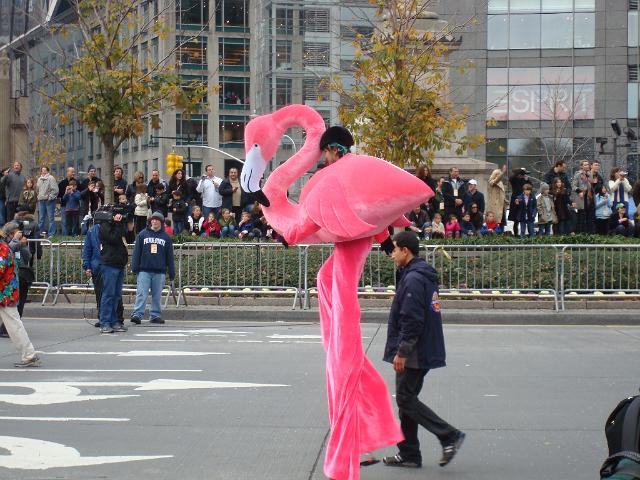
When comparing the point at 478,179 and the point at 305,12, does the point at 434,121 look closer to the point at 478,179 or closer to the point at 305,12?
the point at 478,179

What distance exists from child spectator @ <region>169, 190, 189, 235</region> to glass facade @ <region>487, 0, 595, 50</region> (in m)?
34.7

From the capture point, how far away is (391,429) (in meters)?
7.42

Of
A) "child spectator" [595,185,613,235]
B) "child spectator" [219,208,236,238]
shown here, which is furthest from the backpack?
"child spectator" [595,185,613,235]

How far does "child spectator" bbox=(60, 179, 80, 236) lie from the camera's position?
Answer: 25.1 meters

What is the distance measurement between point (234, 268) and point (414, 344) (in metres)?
13.1

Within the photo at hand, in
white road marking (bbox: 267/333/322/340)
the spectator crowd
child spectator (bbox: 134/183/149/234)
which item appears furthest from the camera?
child spectator (bbox: 134/183/149/234)

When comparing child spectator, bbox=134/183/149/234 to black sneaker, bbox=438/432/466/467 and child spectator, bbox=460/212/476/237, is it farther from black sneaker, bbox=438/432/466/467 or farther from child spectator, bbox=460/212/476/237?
black sneaker, bbox=438/432/466/467

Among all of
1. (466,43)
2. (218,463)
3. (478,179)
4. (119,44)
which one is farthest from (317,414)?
(466,43)

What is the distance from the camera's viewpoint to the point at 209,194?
25.3 m

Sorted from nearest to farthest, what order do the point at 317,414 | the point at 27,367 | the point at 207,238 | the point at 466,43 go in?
the point at 317,414 → the point at 27,367 → the point at 207,238 → the point at 466,43

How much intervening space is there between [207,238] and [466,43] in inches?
1397

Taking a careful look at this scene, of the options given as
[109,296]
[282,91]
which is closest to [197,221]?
[109,296]

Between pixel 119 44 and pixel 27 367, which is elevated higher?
pixel 119 44

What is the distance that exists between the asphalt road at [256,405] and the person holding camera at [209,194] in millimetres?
9469
